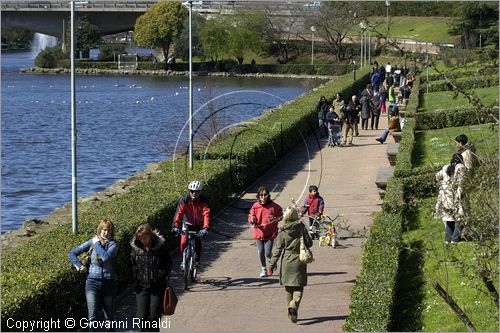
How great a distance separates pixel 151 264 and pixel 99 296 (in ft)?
2.51

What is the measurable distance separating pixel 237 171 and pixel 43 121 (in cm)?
3814

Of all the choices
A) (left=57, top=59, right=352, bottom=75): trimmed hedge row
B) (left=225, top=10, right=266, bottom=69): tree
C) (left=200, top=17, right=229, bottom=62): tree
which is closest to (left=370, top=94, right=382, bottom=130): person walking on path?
(left=57, top=59, right=352, bottom=75): trimmed hedge row

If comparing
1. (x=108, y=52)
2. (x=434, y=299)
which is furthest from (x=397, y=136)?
(x=108, y=52)

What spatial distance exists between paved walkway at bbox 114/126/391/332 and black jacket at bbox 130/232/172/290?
0.99m

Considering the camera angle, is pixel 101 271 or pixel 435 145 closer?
pixel 101 271

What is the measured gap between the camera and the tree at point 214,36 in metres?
92.6

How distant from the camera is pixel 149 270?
11.6m

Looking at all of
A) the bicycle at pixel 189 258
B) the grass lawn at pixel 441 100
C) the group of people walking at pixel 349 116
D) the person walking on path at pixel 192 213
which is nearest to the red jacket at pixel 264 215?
the person walking on path at pixel 192 213

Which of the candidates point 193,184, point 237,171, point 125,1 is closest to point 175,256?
point 193,184

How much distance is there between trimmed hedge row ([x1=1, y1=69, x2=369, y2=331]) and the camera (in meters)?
11.1

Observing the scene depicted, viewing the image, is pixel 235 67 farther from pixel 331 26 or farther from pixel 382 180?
pixel 382 180

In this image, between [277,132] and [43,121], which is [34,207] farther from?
[43,121]

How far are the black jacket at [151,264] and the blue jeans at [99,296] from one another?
0.35 meters

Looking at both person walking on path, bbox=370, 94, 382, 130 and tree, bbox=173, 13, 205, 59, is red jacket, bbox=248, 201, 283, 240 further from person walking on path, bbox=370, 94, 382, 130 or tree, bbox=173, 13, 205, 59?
tree, bbox=173, 13, 205, 59
